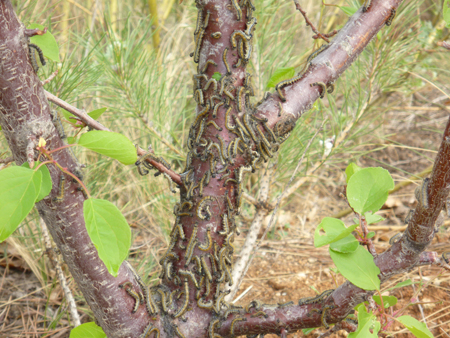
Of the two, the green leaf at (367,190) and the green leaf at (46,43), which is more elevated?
the green leaf at (46,43)

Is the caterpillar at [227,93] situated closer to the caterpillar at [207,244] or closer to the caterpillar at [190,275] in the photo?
the caterpillar at [207,244]

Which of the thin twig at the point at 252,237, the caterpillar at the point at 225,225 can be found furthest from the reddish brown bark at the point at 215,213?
the thin twig at the point at 252,237

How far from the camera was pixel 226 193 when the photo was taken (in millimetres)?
827

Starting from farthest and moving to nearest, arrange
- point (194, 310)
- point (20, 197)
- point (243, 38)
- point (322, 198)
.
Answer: point (322, 198) < point (194, 310) < point (243, 38) < point (20, 197)

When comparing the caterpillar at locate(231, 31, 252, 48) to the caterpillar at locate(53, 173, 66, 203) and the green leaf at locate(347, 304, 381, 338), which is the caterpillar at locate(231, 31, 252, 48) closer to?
the caterpillar at locate(53, 173, 66, 203)

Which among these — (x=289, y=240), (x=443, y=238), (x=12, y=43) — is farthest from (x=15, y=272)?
(x=443, y=238)

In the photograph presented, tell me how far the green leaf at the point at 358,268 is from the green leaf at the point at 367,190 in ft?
0.25

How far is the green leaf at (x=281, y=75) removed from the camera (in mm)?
816

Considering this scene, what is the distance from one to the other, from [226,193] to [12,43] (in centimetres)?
49

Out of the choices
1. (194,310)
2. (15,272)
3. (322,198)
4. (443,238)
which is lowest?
(322,198)

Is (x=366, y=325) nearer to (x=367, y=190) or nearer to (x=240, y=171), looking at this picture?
(x=367, y=190)

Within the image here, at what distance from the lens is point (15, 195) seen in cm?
46

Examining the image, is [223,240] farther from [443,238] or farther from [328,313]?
[443,238]

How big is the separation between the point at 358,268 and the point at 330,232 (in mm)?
86
